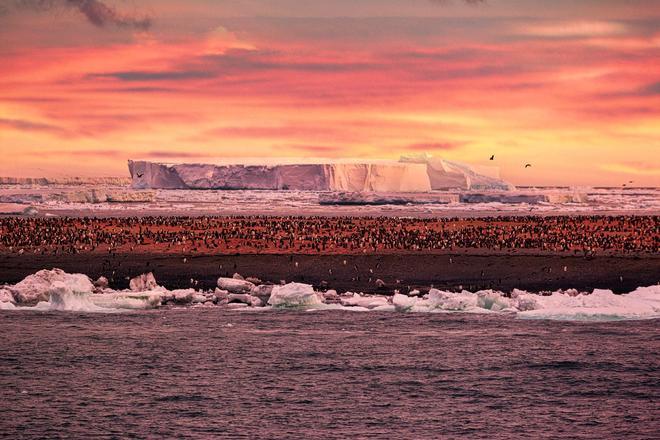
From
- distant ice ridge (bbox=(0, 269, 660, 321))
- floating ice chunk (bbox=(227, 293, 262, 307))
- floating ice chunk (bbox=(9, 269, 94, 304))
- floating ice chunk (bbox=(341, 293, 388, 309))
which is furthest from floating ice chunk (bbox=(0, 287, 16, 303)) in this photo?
floating ice chunk (bbox=(341, 293, 388, 309))

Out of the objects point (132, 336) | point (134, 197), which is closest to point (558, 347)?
point (132, 336)

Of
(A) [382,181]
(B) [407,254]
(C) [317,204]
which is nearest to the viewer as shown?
(B) [407,254]

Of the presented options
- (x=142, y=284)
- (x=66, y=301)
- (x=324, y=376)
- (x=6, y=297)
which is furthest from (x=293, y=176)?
(x=324, y=376)

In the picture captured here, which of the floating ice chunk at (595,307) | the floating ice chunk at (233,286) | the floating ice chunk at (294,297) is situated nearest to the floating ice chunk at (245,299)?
the floating ice chunk at (294,297)

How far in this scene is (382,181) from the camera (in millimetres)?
123562

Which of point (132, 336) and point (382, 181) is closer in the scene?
point (132, 336)

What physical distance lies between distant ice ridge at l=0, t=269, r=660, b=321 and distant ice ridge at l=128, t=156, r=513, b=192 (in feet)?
284

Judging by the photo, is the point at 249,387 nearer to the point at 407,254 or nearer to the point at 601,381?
the point at 601,381

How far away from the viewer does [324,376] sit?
2109cm

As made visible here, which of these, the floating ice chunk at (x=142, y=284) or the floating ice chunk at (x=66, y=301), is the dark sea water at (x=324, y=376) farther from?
the floating ice chunk at (x=142, y=284)

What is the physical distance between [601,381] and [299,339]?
306 inches

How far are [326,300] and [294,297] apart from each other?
210 centimetres

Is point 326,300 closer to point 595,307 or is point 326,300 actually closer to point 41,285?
point 595,307

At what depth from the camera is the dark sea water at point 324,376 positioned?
17.1 meters
